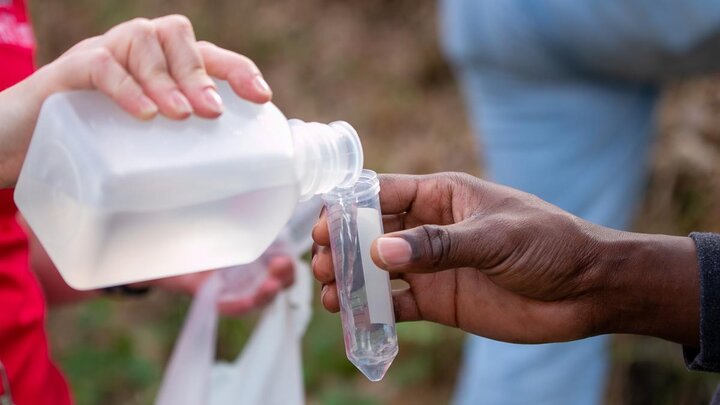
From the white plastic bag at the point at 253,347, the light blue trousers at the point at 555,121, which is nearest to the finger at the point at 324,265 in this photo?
the white plastic bag at the point at 253,347

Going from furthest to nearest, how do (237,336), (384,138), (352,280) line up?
(384,138) < (237,336) < (352,280)

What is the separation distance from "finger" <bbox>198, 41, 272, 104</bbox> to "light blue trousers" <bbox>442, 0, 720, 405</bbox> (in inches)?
47.8

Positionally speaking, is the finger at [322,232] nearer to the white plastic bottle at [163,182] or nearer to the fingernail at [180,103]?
the white plastic bottle at [163,182]

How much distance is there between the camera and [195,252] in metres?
0.98

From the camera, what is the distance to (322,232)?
3.77ft

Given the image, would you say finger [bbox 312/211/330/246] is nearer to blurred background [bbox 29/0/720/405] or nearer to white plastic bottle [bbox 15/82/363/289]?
white plastic bottle [bbox 15/82/363/289]

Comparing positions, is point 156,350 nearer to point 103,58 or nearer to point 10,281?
point 10,281

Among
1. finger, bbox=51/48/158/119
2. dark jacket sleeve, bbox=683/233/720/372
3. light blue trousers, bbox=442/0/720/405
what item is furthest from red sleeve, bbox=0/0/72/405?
light blue trousers, bbox=442/0/720/405

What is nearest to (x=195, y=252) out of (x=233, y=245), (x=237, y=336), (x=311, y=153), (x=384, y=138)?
(x=233, y=245)

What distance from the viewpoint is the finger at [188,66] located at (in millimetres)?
930

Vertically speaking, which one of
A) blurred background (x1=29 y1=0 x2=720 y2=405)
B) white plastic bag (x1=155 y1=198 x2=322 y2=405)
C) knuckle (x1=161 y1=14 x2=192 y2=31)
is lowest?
blurred background (x1=29 y1=0 x2=720 y2=405)

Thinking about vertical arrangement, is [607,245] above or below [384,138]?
above

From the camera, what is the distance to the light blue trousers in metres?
2.09

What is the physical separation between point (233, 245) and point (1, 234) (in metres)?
0.41
